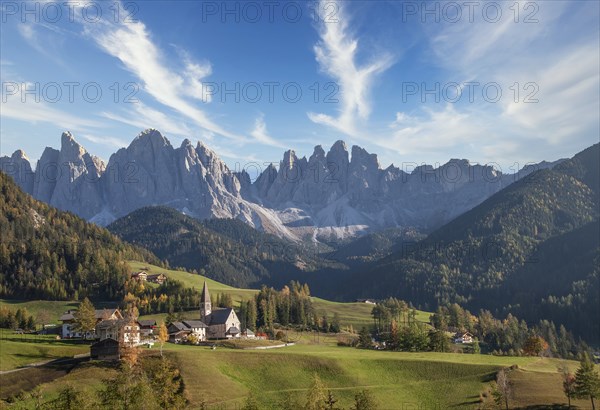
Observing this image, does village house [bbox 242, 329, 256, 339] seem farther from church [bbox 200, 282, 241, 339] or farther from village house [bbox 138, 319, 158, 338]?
village house [bbox 138, 319, 158, 338]

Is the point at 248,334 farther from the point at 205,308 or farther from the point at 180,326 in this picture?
the point at 180,326

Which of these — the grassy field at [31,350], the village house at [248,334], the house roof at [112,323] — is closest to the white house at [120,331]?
the house roof at [112,323]

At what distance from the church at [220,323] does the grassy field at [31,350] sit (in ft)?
112

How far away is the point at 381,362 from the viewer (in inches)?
4087

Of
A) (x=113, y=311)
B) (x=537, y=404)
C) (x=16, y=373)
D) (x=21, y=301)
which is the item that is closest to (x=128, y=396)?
(x=16, y=373)

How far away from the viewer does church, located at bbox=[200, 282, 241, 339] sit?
5354 inches

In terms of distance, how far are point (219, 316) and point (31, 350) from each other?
4857cm

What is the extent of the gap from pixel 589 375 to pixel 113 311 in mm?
115537

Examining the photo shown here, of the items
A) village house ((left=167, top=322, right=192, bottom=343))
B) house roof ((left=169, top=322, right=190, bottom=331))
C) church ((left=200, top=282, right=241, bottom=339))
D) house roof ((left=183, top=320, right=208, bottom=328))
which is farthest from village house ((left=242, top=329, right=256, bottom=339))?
house roof ((left=169, top=322, right=190, bottom=331))

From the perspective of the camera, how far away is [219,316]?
→ 465 ft

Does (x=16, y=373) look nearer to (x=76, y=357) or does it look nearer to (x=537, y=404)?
(x=76, y=357)

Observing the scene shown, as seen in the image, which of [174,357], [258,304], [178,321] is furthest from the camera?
[258,304]

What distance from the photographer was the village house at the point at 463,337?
169375mm

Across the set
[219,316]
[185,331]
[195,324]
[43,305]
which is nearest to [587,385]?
[185,331]
